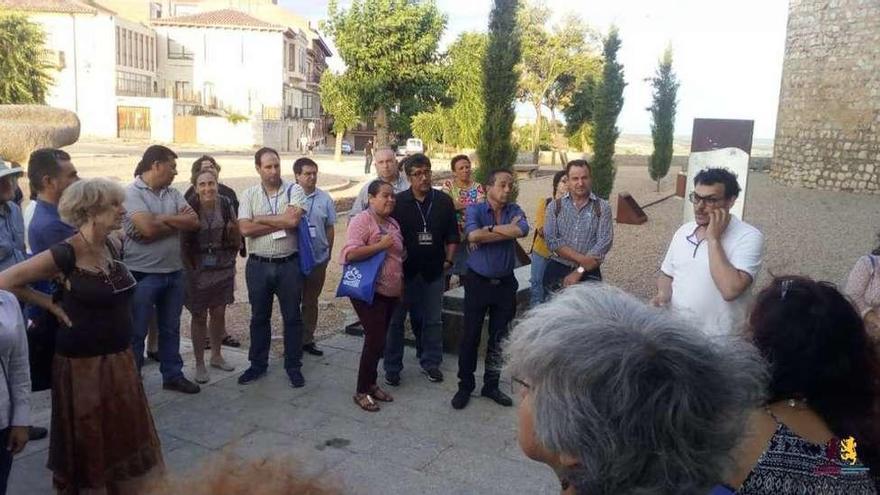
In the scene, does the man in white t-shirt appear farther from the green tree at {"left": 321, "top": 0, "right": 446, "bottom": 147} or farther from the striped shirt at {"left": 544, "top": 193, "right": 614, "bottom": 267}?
the green tree at {"left": 321, "top": 0, "right": 446, "bottom": 147}

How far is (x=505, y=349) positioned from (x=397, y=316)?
3690 millimetres

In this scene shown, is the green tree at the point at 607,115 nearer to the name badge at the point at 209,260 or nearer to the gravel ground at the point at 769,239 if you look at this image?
the gravel ground at the point at 769,239

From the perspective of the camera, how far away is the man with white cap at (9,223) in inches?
155

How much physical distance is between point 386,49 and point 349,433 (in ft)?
54.7

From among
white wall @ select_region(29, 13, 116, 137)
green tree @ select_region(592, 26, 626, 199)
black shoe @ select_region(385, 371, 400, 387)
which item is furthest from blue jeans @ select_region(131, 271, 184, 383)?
white wall @ select_region(29, 13, 116, 137)

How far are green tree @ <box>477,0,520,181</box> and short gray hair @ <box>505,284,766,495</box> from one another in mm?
8595

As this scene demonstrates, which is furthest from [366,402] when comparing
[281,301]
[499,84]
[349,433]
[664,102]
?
[664,102]

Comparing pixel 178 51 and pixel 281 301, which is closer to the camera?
pixel 281 301

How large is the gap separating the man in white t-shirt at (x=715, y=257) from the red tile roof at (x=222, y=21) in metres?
57.4

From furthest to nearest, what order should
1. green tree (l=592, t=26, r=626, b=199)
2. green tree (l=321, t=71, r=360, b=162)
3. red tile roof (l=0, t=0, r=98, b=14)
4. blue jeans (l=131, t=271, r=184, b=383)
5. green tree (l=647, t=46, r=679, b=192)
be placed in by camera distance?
red tile roof (l=0, t=0, r=98, b=14) < green tree (l=647, t=46, r=679, b=192) < green tree (l=321, t=71, r=360, b=162) < green tree (l=592, t=26, r=626, b=199) < blue jeans (l=131, t=271, r=184, b=383)

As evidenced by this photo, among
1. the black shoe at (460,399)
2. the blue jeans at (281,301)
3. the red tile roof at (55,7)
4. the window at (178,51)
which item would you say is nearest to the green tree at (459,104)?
the blue jeans at (281,301)

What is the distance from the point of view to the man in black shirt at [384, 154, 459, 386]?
5.13 m

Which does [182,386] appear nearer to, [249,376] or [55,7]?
[249,376]

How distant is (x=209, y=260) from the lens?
5223 millimetres
